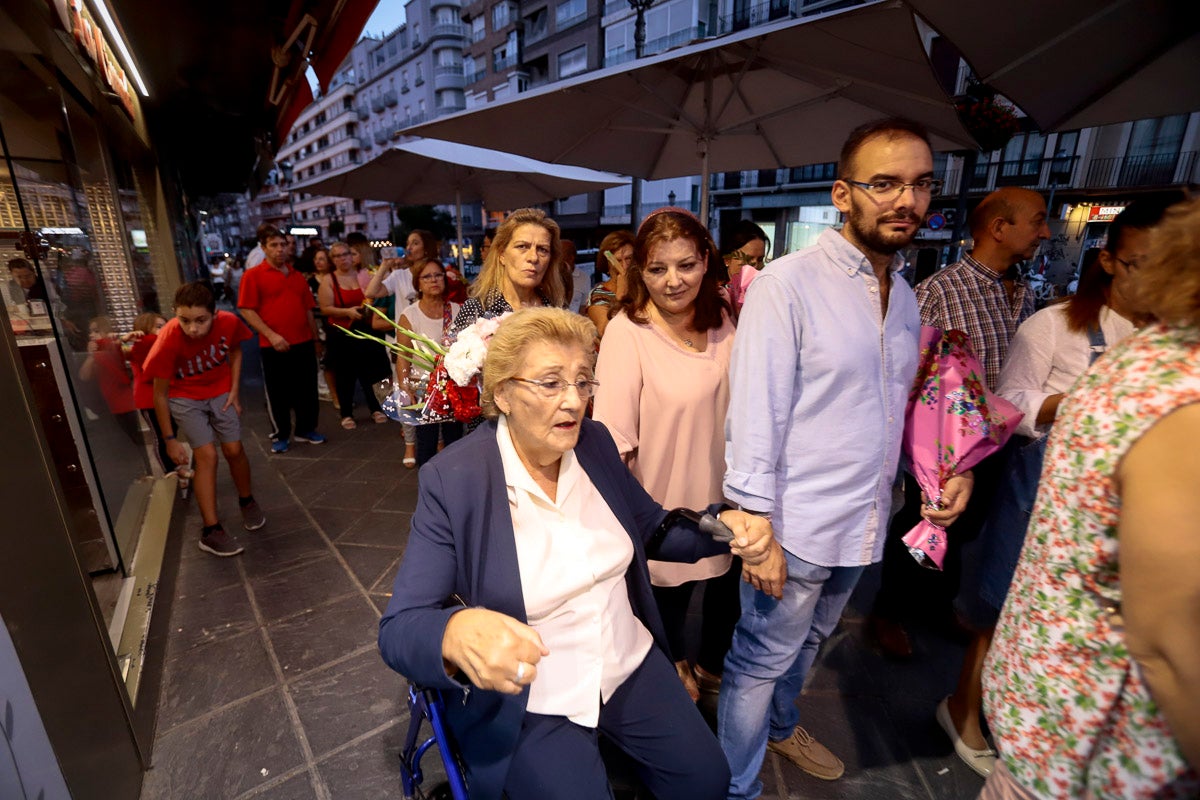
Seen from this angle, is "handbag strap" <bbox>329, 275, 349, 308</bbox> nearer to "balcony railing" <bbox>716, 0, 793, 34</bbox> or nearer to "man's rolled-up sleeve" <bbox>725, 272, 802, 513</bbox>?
"man's rolled-up sleeve" <bbox>725, 272, 802, 513</bbox>

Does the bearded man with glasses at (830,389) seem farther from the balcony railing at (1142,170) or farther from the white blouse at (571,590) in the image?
the balcony railing at (1142,170)

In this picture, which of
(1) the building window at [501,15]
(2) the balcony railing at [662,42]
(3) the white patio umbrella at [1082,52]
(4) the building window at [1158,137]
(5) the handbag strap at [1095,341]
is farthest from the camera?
(1) the building window at [501,15]

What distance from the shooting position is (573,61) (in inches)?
1240

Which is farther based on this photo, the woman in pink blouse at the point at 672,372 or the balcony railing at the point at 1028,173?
the balcony railing at the point at 1028,173

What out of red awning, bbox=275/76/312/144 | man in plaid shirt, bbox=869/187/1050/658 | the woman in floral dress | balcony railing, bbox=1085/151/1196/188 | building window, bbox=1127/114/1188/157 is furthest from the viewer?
building window, bbox=1127/114/1188/157

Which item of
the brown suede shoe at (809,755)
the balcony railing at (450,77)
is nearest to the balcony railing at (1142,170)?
the brown suede shoe at (809,755)

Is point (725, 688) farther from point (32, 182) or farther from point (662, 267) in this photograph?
point (32, 182)

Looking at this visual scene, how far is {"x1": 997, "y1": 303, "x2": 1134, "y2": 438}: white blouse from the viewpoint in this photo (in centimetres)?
184

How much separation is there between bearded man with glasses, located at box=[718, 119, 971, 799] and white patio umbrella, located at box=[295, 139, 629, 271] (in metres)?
5.63

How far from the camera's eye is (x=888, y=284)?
5.39 feet

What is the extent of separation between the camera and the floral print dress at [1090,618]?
0.80 meters

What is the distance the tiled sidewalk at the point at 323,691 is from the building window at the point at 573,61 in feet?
109

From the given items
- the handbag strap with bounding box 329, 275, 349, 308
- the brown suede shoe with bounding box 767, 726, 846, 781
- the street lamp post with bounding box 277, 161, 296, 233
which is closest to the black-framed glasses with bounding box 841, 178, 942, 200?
the brown suede shoe with bounding box 767, 726, 846, 781

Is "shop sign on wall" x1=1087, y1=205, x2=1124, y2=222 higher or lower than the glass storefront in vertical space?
higher
